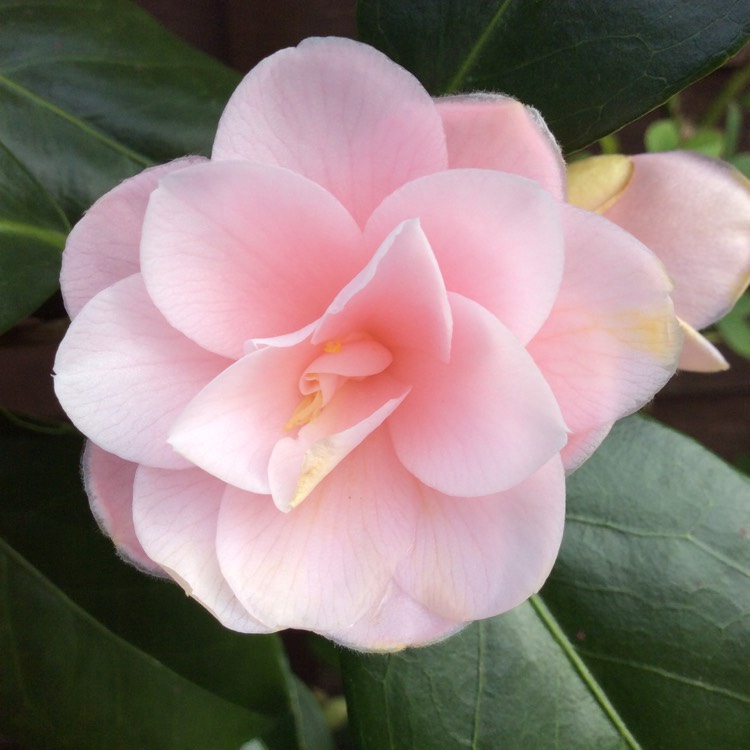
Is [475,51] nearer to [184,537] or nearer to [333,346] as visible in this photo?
[333,346]

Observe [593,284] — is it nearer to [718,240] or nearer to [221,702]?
[718,240]

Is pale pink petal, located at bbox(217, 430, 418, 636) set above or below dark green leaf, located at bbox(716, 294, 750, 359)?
above

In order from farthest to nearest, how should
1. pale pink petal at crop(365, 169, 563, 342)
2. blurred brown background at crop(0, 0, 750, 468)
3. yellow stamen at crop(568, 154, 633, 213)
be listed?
blurred brown background at crop(0, 0, 750, 468)
yellow stamen at crop(568, 154, 633, 213)
pale pink petal at crop(365, 169, 563, 342)

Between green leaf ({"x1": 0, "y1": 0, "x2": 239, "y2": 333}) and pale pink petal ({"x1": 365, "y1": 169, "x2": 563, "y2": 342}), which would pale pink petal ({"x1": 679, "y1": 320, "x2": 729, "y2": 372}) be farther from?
green leaf ({"x1": 0, "y1": 0, "x2": 239, "y2": 333})

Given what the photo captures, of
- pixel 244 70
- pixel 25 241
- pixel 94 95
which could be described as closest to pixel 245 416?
pixel 25 241

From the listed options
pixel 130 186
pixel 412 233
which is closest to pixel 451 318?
pixel 412 233

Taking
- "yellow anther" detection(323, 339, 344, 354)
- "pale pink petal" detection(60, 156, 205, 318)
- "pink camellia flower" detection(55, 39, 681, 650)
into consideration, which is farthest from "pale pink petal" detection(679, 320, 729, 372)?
"pale pink petal" detection(60, 156, 205, 318)

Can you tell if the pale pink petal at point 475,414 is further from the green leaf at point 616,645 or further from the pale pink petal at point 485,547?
the green leaf at point 616,645
